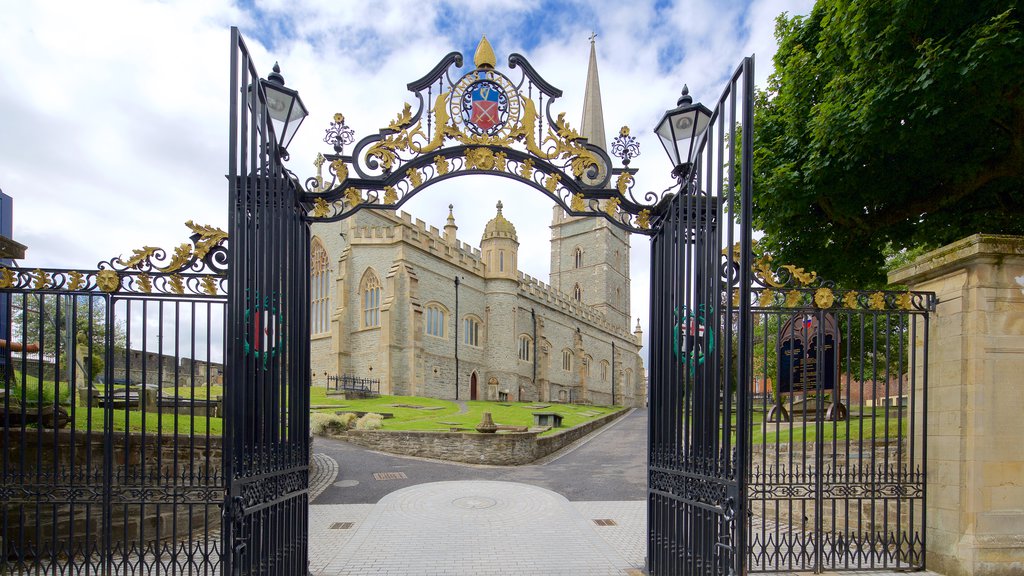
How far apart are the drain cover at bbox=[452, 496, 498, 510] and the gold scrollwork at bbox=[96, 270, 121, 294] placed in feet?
22.4

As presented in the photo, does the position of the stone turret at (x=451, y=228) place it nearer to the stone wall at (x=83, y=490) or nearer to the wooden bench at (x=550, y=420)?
the wooden bench at (x=550, y=420)

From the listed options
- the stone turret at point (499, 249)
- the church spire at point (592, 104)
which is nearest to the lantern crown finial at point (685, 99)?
the stone turret at point (499, 249)

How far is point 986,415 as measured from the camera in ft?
19.9

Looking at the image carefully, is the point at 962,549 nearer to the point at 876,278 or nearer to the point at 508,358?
the point at 876,278

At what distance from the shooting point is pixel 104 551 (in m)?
5.43

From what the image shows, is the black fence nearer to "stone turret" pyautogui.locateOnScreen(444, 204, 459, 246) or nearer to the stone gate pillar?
"stone turret" pyautogui.locateOnScreen(444, 204, 459, 246)

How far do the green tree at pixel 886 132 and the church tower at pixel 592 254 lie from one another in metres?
52.2

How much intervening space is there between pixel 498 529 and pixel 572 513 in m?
1.75

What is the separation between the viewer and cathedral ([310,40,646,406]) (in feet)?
113

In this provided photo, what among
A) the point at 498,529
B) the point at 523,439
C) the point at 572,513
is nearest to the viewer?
the point at 498,529

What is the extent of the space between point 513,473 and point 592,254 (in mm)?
50764

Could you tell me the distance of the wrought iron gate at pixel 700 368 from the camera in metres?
4.70

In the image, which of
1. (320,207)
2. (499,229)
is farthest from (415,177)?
(499,229)

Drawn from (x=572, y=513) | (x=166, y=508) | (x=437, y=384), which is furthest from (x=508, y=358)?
(x=166, y=508)
